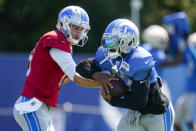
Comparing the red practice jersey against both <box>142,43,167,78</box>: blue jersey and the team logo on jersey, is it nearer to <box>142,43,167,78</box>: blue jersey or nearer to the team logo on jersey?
the team logo on jersey

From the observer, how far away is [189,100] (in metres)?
9.11

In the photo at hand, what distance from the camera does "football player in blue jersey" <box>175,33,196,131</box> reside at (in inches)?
354

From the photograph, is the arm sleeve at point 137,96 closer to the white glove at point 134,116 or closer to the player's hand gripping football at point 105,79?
the player's hand gripping football at point 105,79

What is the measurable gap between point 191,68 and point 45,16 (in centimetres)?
912

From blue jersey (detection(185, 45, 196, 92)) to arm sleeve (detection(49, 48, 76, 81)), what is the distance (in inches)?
184

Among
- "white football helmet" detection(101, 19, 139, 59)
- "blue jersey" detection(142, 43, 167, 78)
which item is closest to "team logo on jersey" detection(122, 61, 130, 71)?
"white football helmet" detection(101, 19, 139, 59)

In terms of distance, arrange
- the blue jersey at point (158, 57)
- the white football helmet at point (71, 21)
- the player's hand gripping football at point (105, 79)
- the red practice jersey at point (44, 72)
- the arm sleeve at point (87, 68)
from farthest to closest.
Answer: the blue jersey at point (158, 57)
the white football helmet at point (71, 21)
the red practice jersey at point (44, 72)
the arm sleeve at point (87, 68)
the player's hand gripping football at point (105, 79)

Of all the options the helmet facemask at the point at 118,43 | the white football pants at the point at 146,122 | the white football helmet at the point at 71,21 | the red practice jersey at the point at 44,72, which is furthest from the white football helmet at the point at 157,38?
the helmet facemask at the point at 118,43

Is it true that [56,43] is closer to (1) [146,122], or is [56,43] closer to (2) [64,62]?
(2) [64,62]

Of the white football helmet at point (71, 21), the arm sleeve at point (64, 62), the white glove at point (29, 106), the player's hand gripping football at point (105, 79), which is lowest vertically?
the white glove at point (29, 106)

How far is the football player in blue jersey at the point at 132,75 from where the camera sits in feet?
14.6

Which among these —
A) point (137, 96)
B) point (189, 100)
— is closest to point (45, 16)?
point (189, 100)

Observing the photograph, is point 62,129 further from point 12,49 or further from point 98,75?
point 12,49

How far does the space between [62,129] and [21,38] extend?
9898mm
